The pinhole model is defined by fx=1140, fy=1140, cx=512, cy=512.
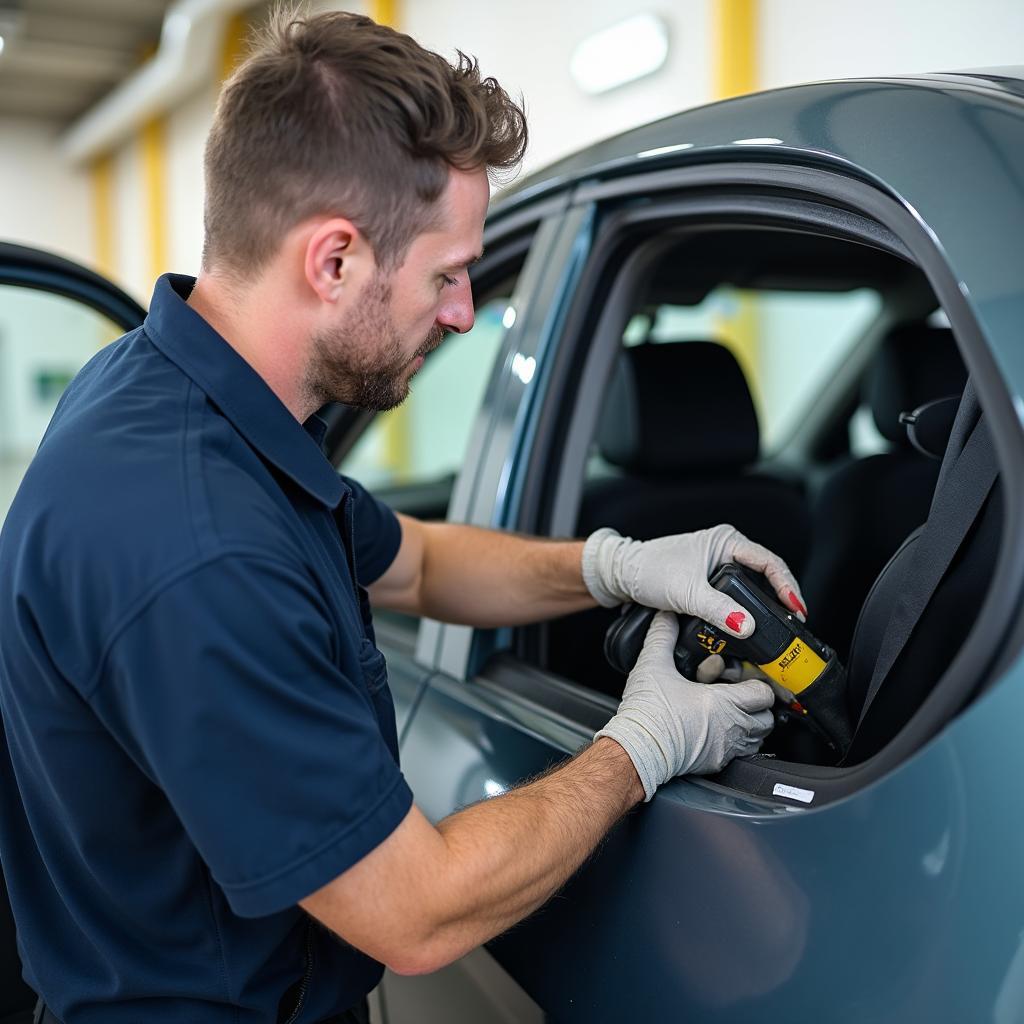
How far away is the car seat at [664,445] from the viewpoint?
7.11 ft

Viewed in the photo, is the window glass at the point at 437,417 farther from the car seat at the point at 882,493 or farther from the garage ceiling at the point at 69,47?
the car seat at the point at 882,493

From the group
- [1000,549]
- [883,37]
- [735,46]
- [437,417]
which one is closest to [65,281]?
[1000,549]

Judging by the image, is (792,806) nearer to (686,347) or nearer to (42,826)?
(42,826)

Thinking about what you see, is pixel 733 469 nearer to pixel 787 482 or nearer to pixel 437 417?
pixel 787 482

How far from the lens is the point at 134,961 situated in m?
1.21

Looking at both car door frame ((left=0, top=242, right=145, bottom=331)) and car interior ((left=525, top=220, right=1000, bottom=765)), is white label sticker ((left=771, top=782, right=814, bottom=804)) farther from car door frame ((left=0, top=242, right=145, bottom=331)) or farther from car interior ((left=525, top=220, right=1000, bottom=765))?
car door frame ((left=0, top=242, right=145, bottom=331))

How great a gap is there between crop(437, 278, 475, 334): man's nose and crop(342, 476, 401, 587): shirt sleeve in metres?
0.43

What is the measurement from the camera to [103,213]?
15953 mm

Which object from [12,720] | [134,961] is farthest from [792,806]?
[12,720]

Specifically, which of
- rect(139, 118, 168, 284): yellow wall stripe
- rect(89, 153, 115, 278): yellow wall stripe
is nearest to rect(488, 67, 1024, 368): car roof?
rect(139, 118, 168, 284): yellow wall stripe

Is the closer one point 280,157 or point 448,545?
point 280,157

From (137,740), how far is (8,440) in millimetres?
15630

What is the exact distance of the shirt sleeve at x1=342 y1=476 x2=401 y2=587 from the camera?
69.3 inches

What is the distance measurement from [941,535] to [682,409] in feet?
3.48
